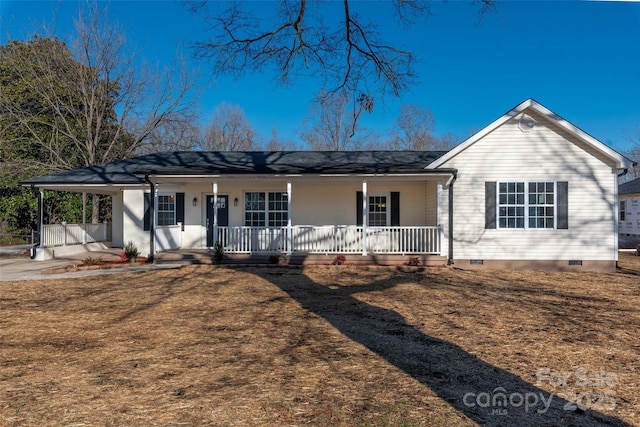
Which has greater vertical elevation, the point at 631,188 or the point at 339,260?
the point at 631,188

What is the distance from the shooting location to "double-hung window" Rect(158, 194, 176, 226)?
47.6 feet

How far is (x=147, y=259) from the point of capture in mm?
12516

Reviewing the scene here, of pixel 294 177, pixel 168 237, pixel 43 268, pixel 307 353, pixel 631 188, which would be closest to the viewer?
pixel 307 353

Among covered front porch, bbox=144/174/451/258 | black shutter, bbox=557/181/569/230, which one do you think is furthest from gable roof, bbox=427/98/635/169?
covered front porch, bbox=144/174/451/258

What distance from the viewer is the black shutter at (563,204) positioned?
39.0ft

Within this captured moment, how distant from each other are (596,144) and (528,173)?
200cm

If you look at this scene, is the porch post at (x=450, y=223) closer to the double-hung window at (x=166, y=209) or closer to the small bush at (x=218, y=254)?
the small bush at (x=218, y=254)

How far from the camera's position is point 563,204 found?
11.9 m

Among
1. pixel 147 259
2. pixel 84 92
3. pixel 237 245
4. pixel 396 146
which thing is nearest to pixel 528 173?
pixel 237 245

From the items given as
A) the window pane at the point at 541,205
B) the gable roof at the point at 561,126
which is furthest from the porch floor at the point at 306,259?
the gable roof at the point at 561,126

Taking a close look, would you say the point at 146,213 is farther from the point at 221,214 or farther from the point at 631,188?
the point at 631,188

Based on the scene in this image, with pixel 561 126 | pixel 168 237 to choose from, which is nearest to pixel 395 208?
pixel 561 126

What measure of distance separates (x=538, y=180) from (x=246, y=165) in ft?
31.3

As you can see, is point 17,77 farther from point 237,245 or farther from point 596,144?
point 596,144
